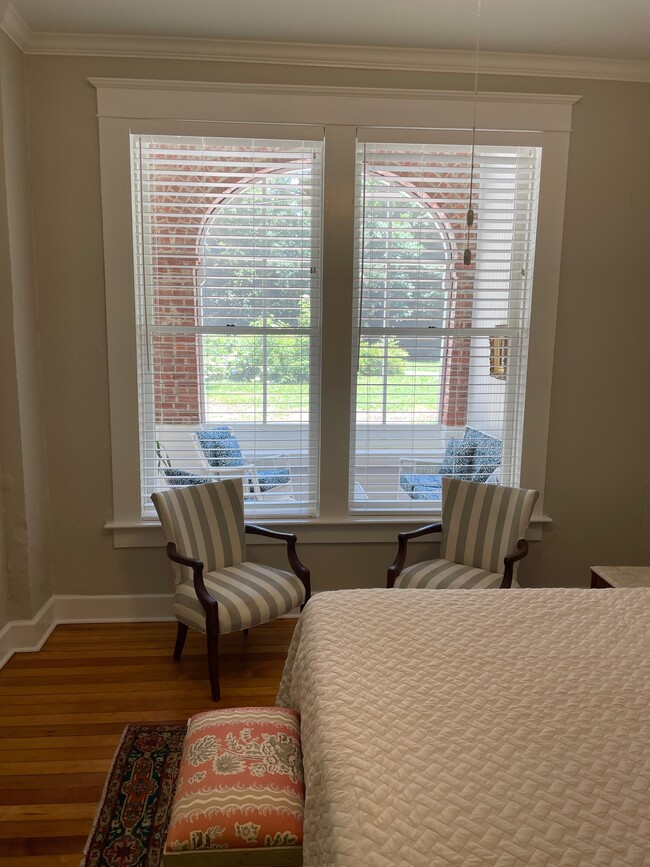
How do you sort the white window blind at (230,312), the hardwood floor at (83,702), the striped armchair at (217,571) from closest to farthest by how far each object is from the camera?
the hardwood floor at (83,702), the striped armchair at (217,571), the white window blind at (230,312)

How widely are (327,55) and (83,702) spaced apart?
3.26m

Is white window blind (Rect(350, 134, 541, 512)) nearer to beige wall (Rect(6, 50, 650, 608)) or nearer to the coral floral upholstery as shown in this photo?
beige wall (Rect(6, 50, 650, 608))

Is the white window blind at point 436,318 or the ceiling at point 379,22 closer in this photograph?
the ceiling at point 379,22

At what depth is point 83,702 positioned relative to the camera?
2797 mm

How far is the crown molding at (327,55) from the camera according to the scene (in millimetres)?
3055

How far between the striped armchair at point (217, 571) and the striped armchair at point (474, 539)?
573 mm

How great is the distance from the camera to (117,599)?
354cm

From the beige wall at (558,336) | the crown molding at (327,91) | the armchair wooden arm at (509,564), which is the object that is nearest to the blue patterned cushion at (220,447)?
the beige wall at (558,336)

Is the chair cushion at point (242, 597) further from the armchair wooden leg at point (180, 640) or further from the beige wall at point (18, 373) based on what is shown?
the beige wall at point (18, 373)

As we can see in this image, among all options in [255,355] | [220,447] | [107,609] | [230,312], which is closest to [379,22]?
[230,312]

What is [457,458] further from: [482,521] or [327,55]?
[327,55]

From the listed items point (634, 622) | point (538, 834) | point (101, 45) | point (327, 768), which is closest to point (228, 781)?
point (327, 768)

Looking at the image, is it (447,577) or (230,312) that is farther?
(230,312)

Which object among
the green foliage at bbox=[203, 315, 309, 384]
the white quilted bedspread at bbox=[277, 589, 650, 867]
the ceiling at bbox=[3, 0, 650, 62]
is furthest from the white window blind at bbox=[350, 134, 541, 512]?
the white quilted bedspread at bbox=[277, 589, 650, 867]
